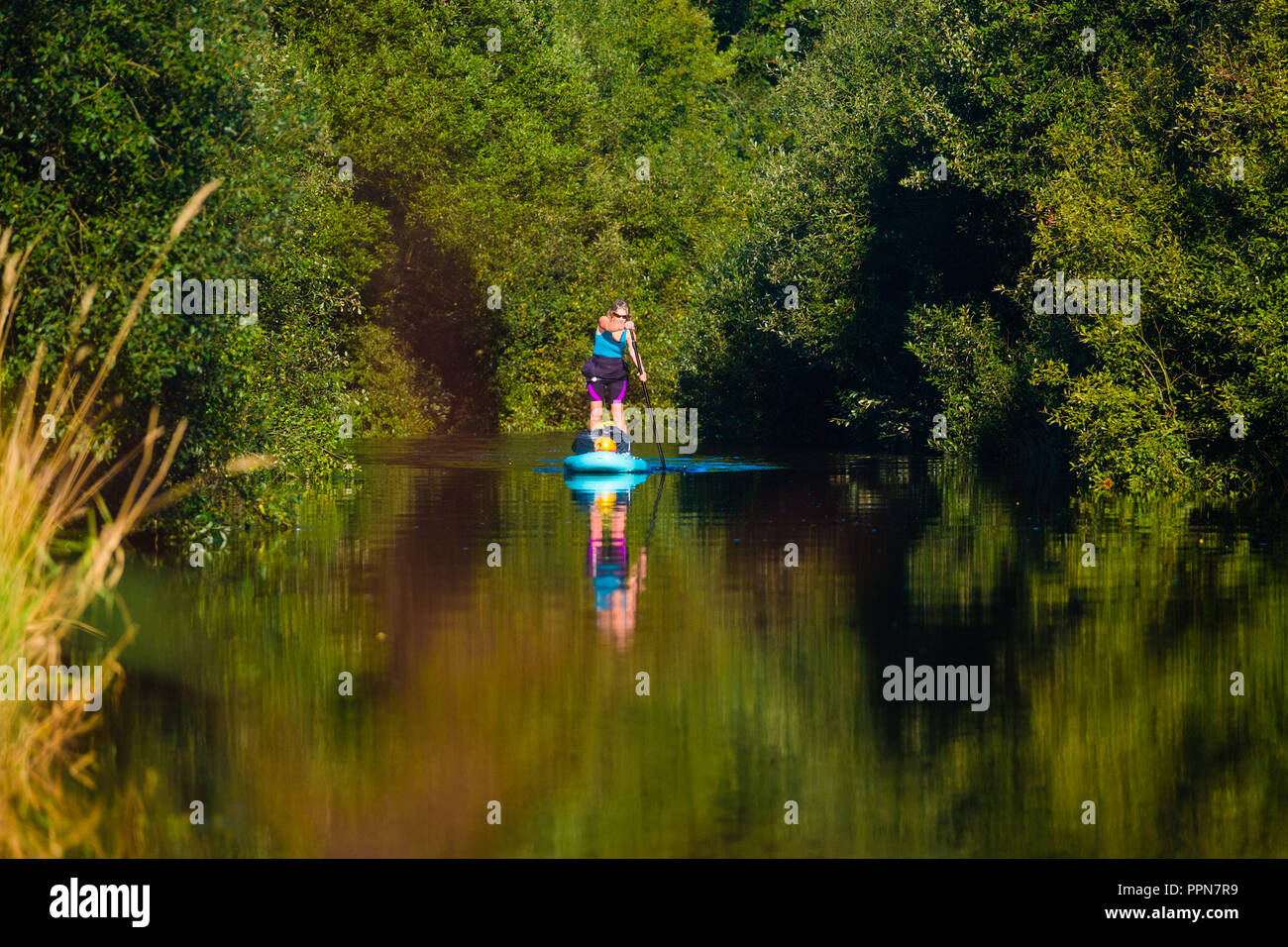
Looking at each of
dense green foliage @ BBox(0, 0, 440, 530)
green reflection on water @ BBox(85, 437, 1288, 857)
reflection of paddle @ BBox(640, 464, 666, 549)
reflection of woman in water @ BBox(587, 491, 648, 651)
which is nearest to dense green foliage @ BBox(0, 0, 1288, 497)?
dense green foliage @ BBox(0, 0, 440, 530)

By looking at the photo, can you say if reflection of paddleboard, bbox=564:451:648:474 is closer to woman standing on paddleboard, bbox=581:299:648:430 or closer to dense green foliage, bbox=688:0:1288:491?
woman standing on paddleboard, bbox=581:299:648:430

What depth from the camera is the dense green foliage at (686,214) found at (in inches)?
642

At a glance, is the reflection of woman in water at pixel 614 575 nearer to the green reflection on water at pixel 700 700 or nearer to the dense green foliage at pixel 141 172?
the green reflection on water at pixel 700 700

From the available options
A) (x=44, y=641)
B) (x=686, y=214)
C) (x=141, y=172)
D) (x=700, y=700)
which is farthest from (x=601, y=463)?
(x=686, y=214)

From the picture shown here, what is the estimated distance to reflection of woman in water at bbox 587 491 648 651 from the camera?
520 inches

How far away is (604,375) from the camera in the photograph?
98.6ft

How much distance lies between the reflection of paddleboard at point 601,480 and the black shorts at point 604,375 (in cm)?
122

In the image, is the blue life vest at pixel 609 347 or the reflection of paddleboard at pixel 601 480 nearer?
the reflection of paddleboard at pixel 601 480

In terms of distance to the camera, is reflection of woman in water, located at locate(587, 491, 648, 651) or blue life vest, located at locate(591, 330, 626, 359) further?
blue life vest, located at locate(591, 330, 626, 359)

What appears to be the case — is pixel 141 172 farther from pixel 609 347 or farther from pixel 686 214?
pixel 686 214

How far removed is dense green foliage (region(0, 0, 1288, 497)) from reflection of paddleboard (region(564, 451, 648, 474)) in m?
3.82

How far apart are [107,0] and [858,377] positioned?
90.8ft

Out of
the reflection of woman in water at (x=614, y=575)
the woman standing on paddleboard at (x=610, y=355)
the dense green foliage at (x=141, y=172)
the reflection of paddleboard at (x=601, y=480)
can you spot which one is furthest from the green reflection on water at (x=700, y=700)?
the woman standing on paddleboard at (x=610, y=355)
